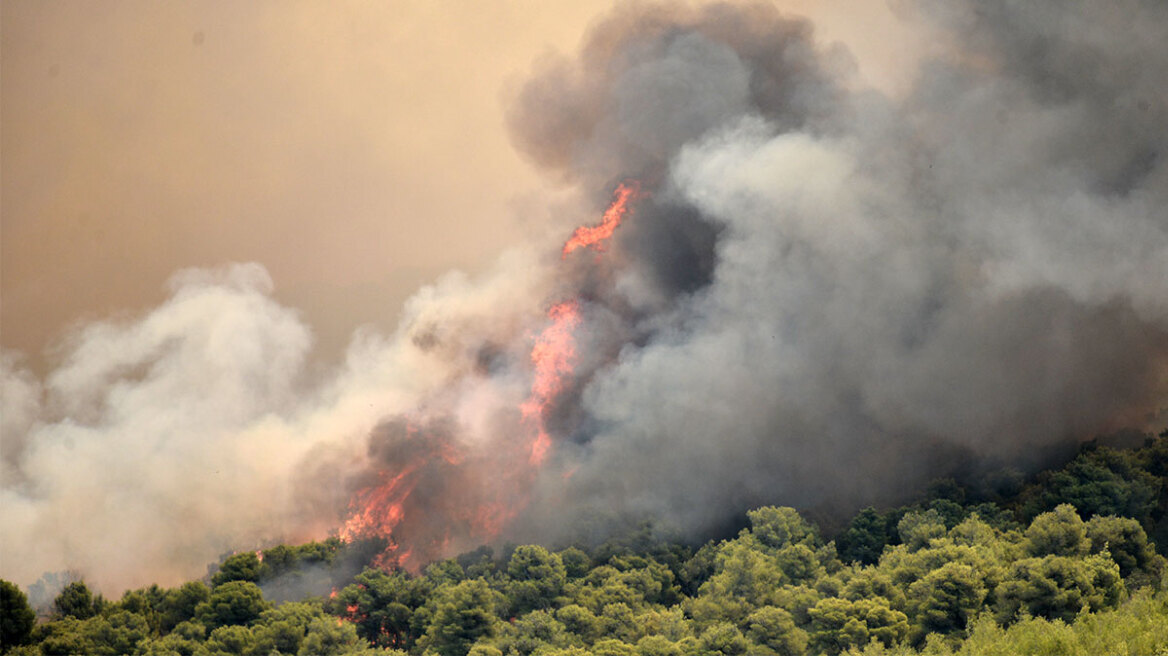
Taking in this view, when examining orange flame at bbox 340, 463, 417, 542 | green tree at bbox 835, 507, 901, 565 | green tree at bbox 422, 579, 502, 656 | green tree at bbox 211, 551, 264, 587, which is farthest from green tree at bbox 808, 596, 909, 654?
green tree at bbox 211, 551, 264, 587

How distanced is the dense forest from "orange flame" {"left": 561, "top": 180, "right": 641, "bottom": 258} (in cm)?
2630

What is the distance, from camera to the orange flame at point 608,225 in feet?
298

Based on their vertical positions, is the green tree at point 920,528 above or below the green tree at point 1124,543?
above

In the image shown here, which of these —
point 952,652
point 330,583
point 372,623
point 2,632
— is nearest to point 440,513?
point 330,583

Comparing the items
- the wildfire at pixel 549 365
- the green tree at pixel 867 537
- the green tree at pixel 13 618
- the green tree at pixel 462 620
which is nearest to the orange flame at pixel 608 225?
the wildfire at pixel 549 365

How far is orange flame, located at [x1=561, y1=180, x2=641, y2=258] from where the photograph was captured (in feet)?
298

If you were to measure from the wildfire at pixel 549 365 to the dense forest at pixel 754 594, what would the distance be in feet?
38.7

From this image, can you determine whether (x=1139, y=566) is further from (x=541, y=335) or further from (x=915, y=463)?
(x=541, y=335)

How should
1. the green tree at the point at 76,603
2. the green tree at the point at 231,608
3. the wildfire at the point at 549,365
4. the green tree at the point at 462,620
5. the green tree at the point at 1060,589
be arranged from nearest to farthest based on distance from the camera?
1. the green tree at the point at 1060,589
2. the green tree at the point at 462,620
3. the green tree at the point at 231,608
4. the green tree at the point at 76,603
5. the wildfire at the point at 549,365

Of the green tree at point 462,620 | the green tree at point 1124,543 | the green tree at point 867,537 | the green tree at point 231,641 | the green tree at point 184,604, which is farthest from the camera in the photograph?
the green tree at point 184,604

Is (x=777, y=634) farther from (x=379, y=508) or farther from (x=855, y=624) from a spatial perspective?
(x=379, y=508)

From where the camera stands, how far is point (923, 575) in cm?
5816

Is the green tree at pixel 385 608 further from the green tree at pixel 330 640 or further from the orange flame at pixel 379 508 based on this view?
the orange flame at pixel 379 508

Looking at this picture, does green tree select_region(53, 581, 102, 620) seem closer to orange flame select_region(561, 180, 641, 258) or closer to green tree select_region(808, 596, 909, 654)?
orange flame select_region(561, 180, 641, 258)
